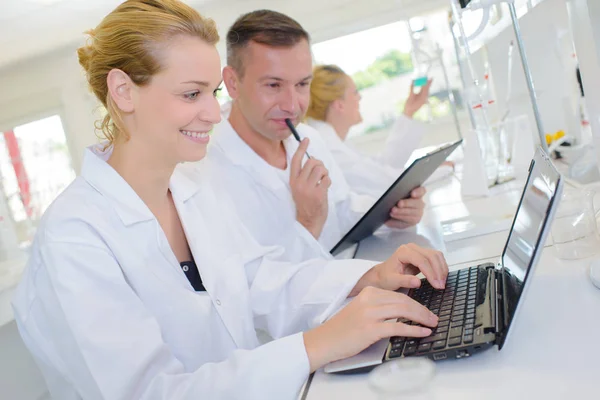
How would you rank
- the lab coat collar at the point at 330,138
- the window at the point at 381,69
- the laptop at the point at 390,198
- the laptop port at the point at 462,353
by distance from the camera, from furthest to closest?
1. the window at the point at 381,69
2. the lab coat collar at the point at 330,138
3. the laptop at the point at 390,198
4. the laptop port at the point at 462,353

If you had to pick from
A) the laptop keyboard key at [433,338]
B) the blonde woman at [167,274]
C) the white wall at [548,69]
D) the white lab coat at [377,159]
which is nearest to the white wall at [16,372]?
the blonde woman at [167,274]

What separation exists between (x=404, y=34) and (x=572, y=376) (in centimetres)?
635

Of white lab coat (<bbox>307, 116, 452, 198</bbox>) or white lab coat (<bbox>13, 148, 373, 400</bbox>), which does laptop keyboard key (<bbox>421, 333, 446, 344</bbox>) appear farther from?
white lab coat (<bbox>307, 116, 452, 198</bbox>)

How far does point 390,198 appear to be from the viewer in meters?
1.40

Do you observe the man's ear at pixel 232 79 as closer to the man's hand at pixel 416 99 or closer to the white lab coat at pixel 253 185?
the white lab coat at pixel 253 185

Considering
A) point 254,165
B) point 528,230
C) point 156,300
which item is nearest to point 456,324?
point 528,230

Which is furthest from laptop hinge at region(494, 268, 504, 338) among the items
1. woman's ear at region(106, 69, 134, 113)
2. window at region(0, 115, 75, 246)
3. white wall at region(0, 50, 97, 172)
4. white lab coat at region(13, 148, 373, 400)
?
white wall at region(0, 50, 97, 172)

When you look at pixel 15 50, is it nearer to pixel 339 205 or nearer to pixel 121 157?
pixel 339 205

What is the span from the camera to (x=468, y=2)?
49.4 inches

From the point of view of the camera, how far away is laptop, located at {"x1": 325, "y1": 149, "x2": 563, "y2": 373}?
655 millimetres

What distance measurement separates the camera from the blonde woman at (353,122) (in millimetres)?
2621

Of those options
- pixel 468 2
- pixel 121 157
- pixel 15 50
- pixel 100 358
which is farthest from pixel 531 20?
pixel 15 50

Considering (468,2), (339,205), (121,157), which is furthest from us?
(339,205)

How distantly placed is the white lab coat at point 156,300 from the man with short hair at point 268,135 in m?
0.35
